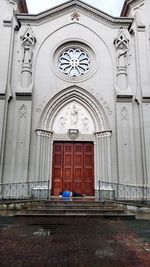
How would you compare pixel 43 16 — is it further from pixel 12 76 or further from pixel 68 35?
pixel 12 76

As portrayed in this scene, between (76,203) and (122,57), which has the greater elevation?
(122,57)

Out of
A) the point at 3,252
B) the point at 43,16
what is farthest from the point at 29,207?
the point at 43,16

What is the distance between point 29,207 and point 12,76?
8.35 metres

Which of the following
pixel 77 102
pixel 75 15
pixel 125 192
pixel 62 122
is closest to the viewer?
pixel 125 192

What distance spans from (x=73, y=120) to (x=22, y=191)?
536 centimetres

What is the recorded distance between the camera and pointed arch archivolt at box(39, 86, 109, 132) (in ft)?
44.0

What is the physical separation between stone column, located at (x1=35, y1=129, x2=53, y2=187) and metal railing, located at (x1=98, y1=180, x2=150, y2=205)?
340 cm

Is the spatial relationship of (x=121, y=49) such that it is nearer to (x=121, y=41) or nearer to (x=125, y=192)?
(x=121, y=41)

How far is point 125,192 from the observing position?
12031 millimetres

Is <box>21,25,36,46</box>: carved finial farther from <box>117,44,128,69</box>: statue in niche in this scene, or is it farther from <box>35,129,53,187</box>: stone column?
<box>35,129,53,187</box>: stone column

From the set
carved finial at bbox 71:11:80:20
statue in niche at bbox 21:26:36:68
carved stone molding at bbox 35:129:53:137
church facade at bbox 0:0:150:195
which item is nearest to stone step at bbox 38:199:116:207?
church facade at bbox 0:0:150:195

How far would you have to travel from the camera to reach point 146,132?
1273cm

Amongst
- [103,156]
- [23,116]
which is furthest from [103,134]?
[23,116]

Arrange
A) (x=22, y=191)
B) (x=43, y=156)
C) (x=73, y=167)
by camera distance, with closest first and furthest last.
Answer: (x=22, y=191)
(x=43, y=156)
(x=73, y=167)
